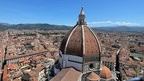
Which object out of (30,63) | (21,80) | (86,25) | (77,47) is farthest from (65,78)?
(30,63)

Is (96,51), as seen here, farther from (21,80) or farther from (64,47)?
(21,80)

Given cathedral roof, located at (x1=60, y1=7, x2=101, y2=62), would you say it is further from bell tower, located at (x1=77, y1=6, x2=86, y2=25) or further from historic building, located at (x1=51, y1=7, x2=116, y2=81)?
bell tower, located at (x1=77, y1=6, x2=86, y2=25)

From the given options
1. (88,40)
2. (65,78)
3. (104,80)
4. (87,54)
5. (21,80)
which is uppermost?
(88,40)

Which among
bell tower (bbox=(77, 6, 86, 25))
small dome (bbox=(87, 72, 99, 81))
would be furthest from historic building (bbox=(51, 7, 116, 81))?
bell tower (bbox=(77, 6, 86, 25))

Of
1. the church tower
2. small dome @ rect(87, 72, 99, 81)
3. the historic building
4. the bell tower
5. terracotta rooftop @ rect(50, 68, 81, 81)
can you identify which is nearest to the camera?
terracotta rooftop @ rect(50, 68, 81, 81)

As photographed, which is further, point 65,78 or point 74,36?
point 74,36

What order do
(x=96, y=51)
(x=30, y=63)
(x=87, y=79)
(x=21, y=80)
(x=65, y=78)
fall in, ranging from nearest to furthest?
(x=65, y=78)
(x=87, y=79)
(x=96, y=51)
(x=21, y=80)
(x=30, y=63)

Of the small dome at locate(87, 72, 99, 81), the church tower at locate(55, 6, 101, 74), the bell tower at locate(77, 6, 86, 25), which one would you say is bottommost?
the small dome at locate(87, 72, 99, 81)

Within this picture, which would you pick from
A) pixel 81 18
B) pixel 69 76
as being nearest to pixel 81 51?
pixel 69 76

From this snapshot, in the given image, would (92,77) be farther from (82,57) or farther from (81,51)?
(81,51)
